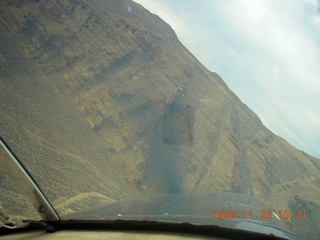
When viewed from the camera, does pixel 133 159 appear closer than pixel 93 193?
No

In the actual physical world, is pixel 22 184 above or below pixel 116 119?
above

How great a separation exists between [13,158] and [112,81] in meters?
24.2

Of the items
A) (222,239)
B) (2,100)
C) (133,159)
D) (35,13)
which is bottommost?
(2,100)

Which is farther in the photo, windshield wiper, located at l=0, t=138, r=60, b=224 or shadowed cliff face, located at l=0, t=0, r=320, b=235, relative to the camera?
shadowed cliff face, located at l=0, t=0, r=320, b=235

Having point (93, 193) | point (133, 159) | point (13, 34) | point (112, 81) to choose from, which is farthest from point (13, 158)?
point (13, 34)

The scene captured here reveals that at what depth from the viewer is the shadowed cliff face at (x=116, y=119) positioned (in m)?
15.2

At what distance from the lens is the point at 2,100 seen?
55.1 ft

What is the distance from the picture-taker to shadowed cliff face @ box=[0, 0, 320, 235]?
15.2 meters

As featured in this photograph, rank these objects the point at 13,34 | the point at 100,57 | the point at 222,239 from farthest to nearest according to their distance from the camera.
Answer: the point at 100,57
the point at 13,34
the point at 222,239

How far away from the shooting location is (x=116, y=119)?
73.5 ft

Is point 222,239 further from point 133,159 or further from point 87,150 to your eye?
point 133,159

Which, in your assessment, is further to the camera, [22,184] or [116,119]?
[116,119]

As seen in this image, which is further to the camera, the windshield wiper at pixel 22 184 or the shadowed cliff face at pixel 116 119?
the shadowed cliff face at pixel 116 119

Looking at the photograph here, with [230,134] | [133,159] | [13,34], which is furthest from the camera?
[230,134]
